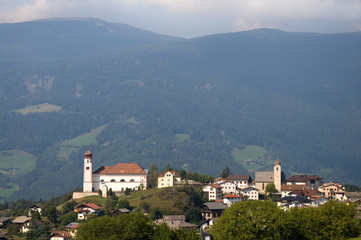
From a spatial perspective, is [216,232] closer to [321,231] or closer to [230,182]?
[321,231]

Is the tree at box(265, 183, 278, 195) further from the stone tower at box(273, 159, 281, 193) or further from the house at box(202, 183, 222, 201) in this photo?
the house at box(202, 183, 222, 201)

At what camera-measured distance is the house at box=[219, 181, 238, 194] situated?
158500mm

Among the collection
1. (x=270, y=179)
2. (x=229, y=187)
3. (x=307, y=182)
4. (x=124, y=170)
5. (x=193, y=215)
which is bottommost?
(x=193, y=215)

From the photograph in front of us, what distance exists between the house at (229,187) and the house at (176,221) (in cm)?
2969

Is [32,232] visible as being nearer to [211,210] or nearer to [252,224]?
[211,210]

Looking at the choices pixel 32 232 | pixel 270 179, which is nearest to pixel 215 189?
pixel 270 179

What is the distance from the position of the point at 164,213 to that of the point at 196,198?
10777 mm

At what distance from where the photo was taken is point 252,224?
296ft

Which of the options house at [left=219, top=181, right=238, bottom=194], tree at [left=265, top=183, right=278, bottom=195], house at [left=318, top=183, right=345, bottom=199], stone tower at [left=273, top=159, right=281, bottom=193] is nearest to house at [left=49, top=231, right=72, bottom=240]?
house at [left=219, top=181, right=238, bottom=194]

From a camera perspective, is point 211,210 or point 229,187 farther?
point 229,187

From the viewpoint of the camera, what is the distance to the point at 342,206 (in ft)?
314

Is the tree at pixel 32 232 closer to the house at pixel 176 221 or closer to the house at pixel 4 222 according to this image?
the house at pixel 4 222

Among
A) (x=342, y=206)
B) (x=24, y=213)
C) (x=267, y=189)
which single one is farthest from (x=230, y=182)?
(x=342, y=206)

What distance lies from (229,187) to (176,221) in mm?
35680
